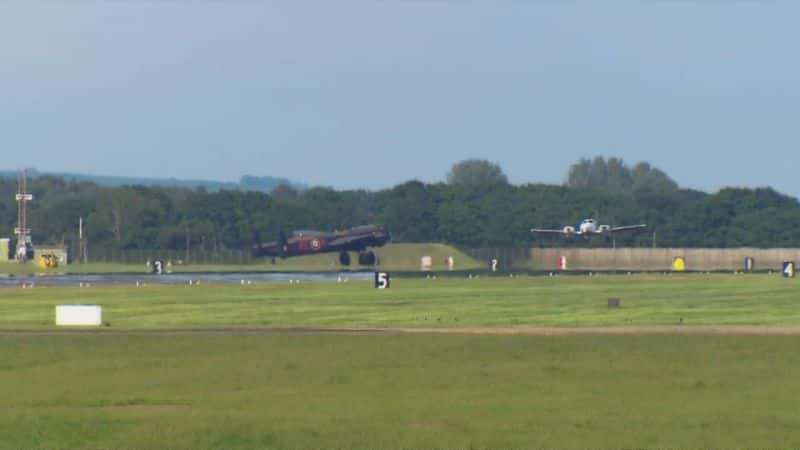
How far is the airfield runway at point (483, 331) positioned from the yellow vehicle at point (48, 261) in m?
82.6

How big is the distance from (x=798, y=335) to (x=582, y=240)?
12213cm

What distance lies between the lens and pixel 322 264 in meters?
150

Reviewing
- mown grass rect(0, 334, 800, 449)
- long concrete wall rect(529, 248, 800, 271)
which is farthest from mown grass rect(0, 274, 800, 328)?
long concrete wall rect(529, 248, 800, 271)

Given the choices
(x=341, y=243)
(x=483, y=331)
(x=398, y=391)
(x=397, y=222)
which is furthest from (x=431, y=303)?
(x=397, y=222)

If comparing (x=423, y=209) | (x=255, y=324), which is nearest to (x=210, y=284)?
(x=255, y=324)

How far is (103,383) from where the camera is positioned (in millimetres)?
40219

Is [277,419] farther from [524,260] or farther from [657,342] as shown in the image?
[524,260]

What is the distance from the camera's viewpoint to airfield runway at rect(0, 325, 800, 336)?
183ft

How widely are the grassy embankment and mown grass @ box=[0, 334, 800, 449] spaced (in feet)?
287

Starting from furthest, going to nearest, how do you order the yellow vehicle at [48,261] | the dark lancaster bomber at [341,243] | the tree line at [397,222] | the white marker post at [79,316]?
the tree line at [397,222] < the dark lancaster bomber at [341,243] < the yellow vehicle at [48,261] < the white marker post at [79,316]

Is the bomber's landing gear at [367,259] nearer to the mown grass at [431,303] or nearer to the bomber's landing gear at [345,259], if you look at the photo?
the bomber's landing gear at [345,259]

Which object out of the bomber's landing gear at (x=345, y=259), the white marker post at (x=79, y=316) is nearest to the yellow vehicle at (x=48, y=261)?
the bomber's landing gear at (x=345, y=259)

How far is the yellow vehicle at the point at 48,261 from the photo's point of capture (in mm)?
140125

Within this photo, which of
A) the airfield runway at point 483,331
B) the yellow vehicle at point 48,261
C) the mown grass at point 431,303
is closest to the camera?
the airfield runway at point 483,331
